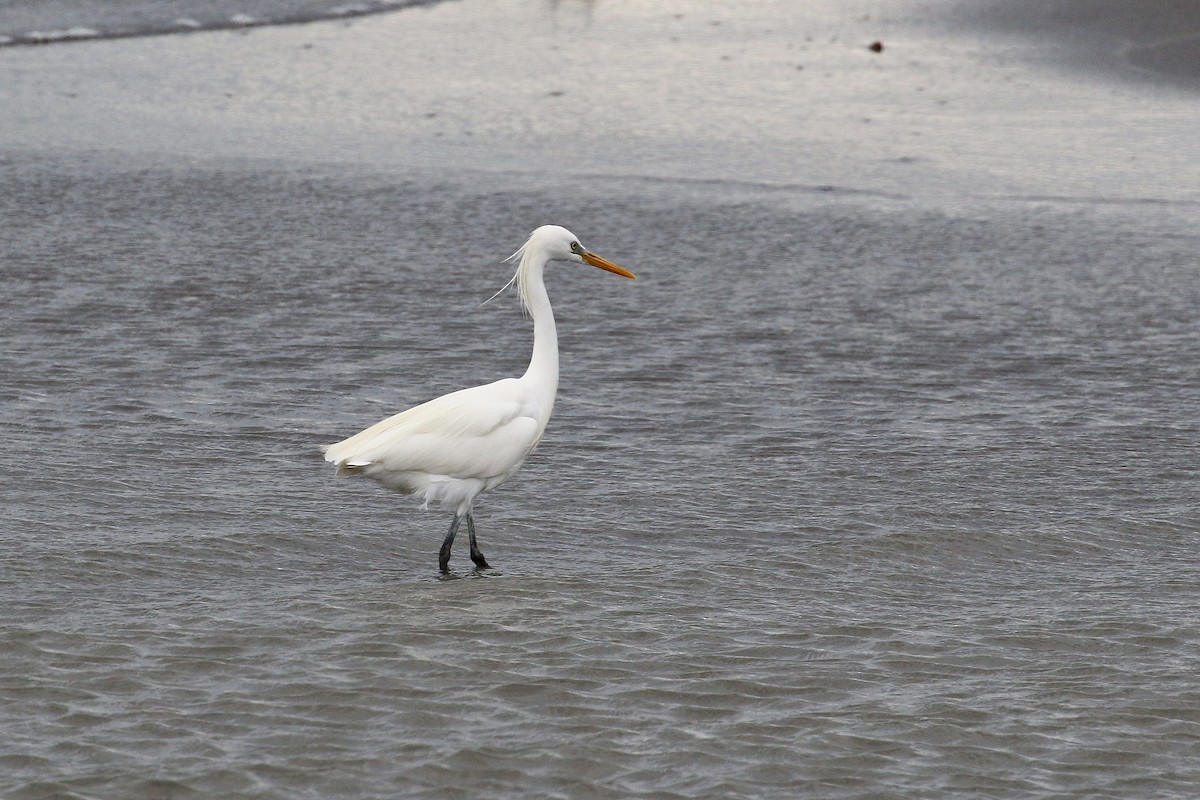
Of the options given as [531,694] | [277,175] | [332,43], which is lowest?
[531,694]

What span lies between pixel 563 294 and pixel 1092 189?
4.87m

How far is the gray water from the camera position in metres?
4.37

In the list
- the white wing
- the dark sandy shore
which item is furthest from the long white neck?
the dark sandy shore

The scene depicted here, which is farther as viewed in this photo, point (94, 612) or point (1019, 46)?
point (1019, 46)

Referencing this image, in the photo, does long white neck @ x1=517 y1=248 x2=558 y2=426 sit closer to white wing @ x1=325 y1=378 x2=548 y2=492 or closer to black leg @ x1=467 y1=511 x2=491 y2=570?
white wing @ x1=325 y1=378 x2=548 y2=492

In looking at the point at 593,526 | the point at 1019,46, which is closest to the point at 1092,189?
the point at 1019,46

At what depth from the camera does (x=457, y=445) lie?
5816 mm

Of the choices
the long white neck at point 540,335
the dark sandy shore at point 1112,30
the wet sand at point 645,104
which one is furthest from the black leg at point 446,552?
the dark sandy shore at point 1112,30

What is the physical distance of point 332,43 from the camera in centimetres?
1898

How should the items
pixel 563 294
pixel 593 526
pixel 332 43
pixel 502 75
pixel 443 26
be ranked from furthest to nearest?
pixel 443 26, pixel 332 43, pixel 502 75, pixel 563 294, pixel 593 526

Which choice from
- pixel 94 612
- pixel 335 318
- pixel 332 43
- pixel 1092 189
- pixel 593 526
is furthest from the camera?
pixel 332 43

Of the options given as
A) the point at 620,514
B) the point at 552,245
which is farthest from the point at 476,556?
the point at 552,245

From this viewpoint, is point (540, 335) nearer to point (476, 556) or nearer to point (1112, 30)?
point (476, 556)

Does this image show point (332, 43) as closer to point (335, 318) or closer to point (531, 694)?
point (335, 318)
